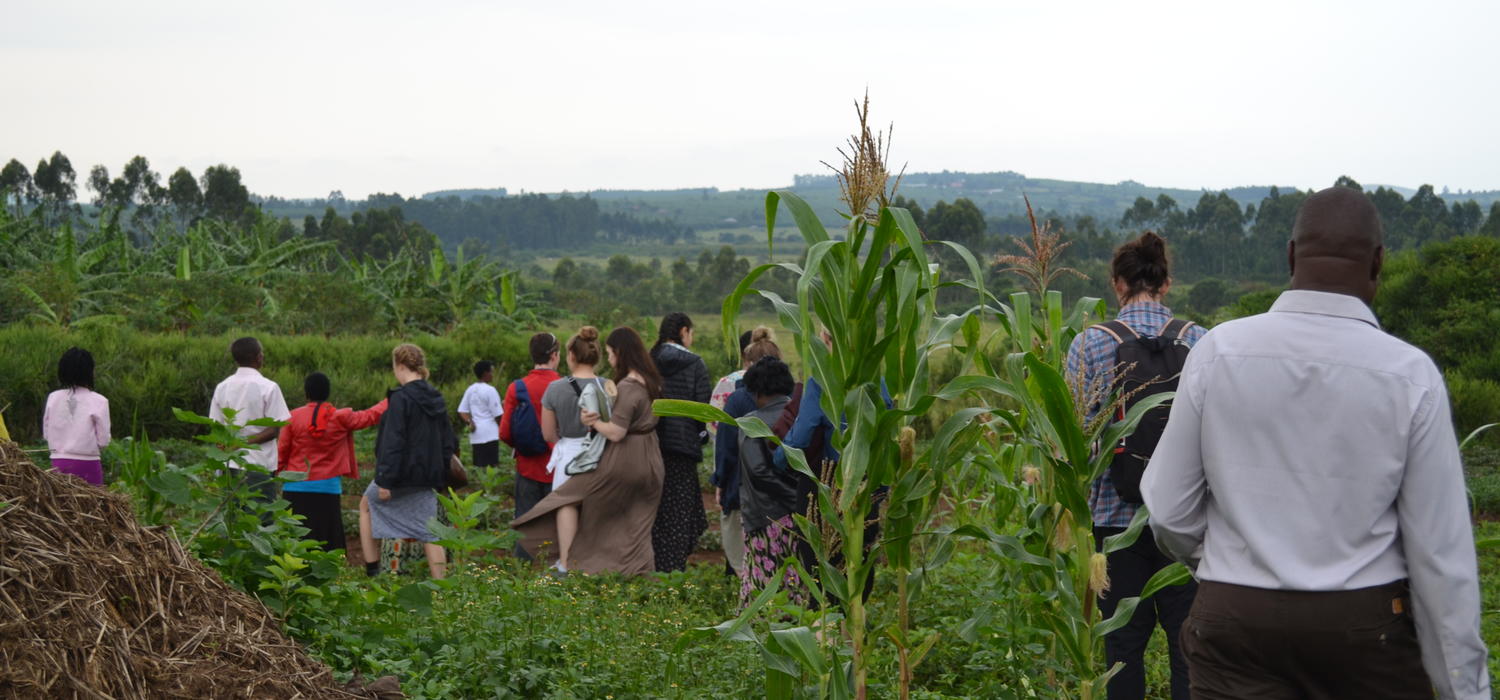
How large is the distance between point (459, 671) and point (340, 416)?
383 cm

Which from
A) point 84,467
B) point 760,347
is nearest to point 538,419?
point 760,347

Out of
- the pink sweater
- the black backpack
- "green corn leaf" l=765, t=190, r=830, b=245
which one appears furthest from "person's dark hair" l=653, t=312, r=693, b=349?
"green corn leaf" l=765, t=190, r=830, b=245

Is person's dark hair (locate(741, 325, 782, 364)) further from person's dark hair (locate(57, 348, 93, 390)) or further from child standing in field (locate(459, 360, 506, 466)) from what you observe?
person's dark hair (locate(57, 348, 93, 390))

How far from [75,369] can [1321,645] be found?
771 centimetres

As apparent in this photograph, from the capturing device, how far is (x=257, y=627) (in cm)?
450

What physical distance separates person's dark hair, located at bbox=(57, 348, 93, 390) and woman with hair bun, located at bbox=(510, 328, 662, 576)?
2992 millimetres

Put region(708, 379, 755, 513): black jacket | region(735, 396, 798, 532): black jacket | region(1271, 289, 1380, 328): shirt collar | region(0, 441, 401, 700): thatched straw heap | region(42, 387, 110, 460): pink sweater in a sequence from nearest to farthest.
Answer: region(1271, 289, 1380, 328): shirt collar < region(0, 441, 401, 700): thatched straw heap < region(735, 396, 798, 532): black jacket < region(42, 387, 110, 460): pink sweater < region(708, 379, 755, 513): black jacket

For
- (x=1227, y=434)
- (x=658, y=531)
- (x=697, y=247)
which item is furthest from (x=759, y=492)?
(x=697, y=247)

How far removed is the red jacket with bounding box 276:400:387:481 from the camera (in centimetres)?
830

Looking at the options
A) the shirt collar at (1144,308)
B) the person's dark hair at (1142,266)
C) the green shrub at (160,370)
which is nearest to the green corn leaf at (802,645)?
the shirt collar at (1144,308)

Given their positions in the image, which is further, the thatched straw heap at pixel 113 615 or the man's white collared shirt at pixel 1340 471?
the thatched straw heap at pixel 113 615

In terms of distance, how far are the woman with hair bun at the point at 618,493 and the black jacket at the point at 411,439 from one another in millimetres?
755

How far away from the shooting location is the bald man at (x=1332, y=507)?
265cm

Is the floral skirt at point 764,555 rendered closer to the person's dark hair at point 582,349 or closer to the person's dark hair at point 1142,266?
the person's dark hair at point 582,349
